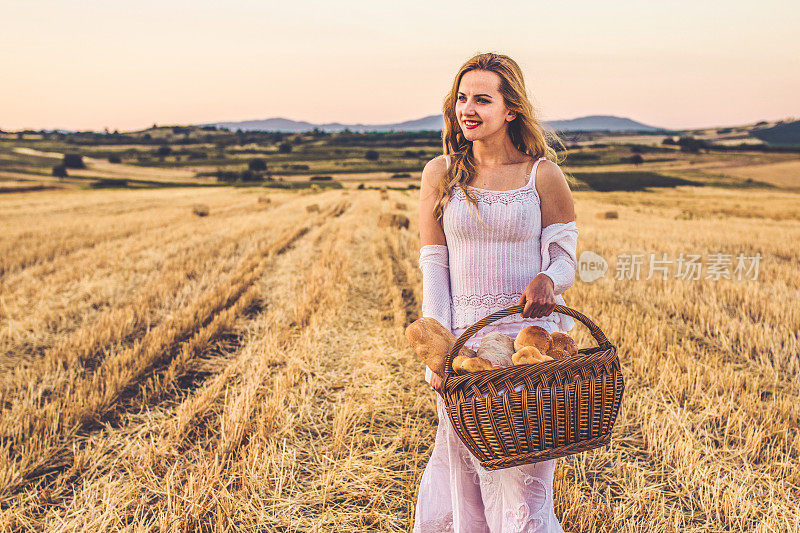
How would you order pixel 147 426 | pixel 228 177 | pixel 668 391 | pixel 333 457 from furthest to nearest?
pixel 228 177, pixel 668 391, pixel 147 426, pixel 333 457

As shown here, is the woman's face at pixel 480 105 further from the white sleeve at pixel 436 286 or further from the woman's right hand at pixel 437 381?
the woman's right hand at pixel 437 381

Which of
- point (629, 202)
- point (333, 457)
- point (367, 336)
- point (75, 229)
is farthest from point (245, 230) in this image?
point (629, 202)

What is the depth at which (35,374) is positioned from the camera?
16.0 ft

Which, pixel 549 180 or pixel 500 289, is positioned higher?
pixel 549 180

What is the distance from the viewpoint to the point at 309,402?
4434 millimetres

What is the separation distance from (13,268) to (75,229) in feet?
15.0

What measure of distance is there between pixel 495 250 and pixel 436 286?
1.11ft

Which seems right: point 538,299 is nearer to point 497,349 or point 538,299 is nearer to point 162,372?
point 497,349

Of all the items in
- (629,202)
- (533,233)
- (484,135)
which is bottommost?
(629,202)

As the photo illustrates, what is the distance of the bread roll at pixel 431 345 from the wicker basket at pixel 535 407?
149 mm

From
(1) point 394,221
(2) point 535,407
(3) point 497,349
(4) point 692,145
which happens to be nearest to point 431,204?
(3) point 497,349

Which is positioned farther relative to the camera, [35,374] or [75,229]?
[75,229]

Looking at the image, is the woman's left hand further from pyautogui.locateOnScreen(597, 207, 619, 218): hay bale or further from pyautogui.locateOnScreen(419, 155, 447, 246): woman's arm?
pyautogui.locateOnScreen(597, 207, 619, 218): hay bale

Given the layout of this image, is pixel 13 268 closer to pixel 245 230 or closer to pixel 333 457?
pixel 245 230
